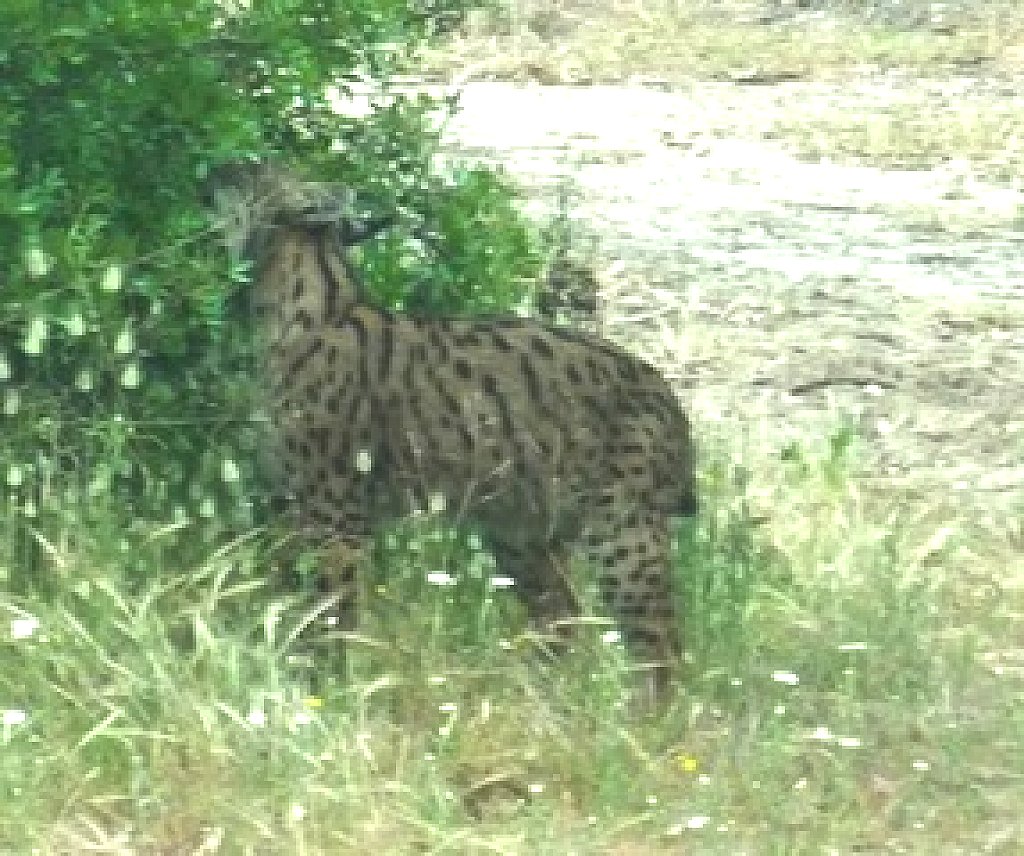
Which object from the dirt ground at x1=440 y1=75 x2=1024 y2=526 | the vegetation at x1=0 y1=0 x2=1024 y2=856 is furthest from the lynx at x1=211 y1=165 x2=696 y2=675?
the dirt ground at x1=440 y1=75 x2=1024 y2=526

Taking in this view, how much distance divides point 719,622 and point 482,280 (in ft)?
4.18

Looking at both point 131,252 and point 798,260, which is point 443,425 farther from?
point 798,260

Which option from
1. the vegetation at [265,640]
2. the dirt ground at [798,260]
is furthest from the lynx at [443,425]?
the dirt ground at [798,260]

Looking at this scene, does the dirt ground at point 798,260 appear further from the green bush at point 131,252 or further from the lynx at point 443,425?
the green bush at point 131,252

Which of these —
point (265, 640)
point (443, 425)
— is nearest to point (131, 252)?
point (443, 425)

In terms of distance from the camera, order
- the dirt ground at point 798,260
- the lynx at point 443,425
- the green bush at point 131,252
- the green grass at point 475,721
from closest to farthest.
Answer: the green grass at point 475,721, the green bush at point 131,252, the lynx at point 443,425, the dirt ground at point 798,260

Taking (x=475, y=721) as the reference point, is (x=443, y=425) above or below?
above

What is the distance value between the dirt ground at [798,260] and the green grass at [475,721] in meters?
1.89

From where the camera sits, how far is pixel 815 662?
238 inches

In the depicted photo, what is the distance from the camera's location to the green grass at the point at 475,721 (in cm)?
511

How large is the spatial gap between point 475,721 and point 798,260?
639 cm

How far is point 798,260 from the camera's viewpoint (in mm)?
11555

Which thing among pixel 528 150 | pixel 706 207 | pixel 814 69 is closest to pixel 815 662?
pixel 706 207

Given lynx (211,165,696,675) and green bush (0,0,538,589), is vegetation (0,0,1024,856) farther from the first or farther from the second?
lynx (211,165,696,675)
